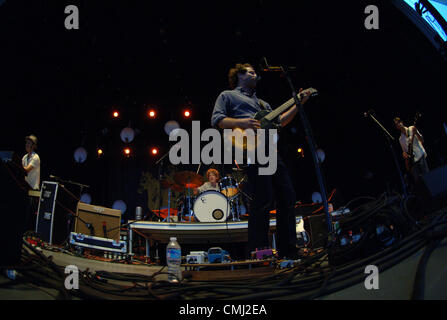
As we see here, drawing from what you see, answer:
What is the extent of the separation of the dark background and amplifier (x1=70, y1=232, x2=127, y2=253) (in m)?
3.99

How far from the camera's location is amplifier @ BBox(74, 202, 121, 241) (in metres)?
4.44

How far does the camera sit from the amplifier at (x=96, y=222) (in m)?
4.44

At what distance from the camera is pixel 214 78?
28.2 feet

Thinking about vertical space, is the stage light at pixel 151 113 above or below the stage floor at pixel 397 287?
above

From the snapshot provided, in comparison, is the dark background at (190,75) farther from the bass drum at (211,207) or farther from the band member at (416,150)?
the bass drum at (211,207)

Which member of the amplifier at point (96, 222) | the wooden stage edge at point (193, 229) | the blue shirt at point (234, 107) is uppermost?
the blue shirt at point (234, 107)

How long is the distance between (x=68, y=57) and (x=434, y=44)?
7.93 metres

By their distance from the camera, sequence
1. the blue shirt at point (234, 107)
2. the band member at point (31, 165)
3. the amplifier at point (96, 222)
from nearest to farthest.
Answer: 1. the blue shirt at point (234, 107)
2. the amplifier at point (96, 222)
3. the band member at point (31, 165)

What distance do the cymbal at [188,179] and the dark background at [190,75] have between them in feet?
12.6

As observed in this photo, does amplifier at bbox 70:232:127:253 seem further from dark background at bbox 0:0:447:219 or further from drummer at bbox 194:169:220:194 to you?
dark background at bbox 0:0:447:219

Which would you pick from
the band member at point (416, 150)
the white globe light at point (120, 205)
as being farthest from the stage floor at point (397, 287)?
the white globe light at point (120, 205)

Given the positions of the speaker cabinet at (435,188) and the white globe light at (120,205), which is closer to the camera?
the speaker cabinet at (435,188)

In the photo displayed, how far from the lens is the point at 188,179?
4.86 m
